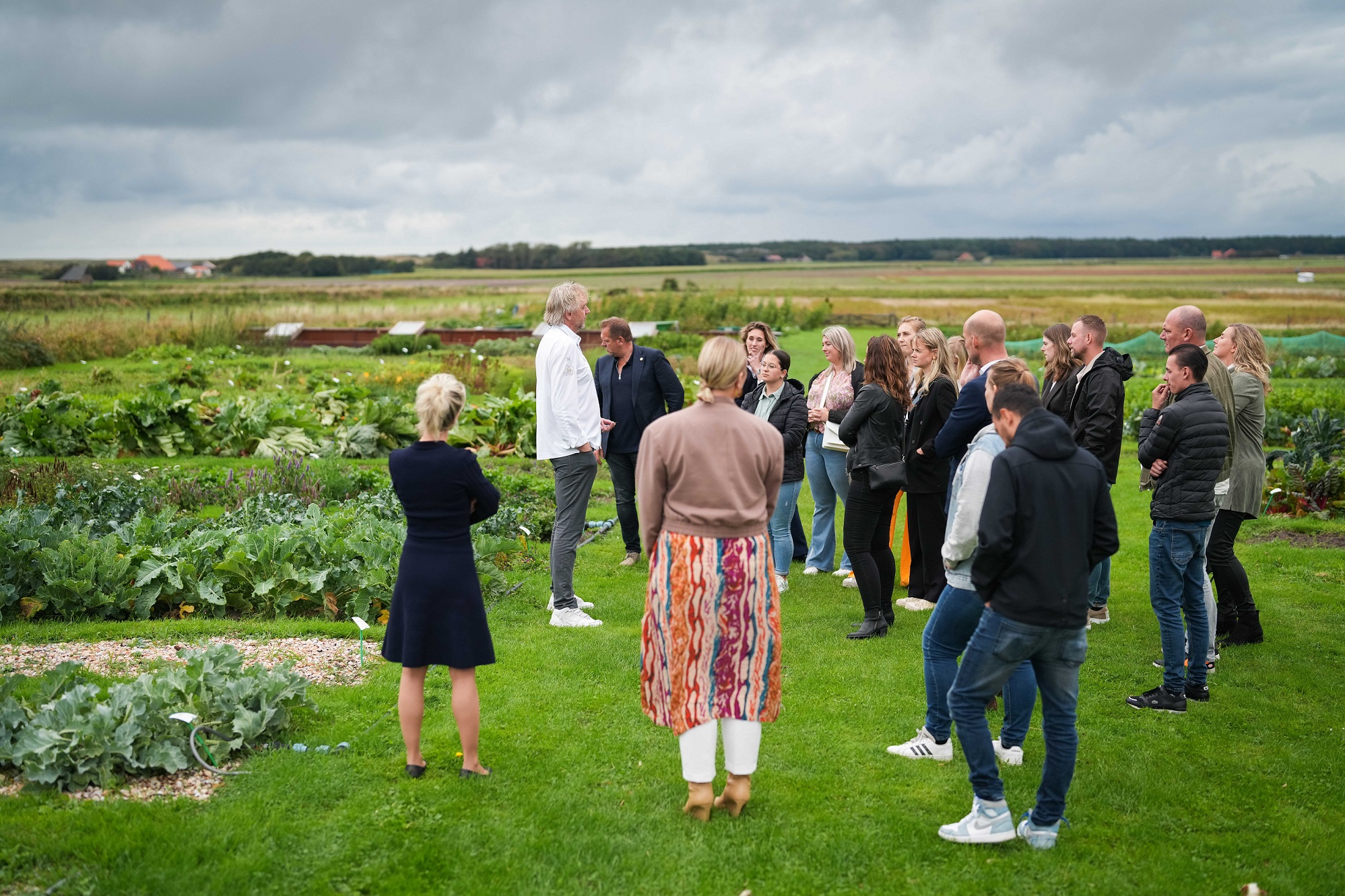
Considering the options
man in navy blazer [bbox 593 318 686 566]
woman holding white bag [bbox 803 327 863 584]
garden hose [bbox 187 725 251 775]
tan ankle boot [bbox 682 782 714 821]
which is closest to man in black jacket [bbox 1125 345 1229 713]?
woman holding white bag [bbox 803 327 863 584]

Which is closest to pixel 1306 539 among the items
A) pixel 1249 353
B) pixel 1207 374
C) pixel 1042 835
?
pixel 1249 353

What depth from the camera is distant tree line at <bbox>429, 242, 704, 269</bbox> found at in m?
121

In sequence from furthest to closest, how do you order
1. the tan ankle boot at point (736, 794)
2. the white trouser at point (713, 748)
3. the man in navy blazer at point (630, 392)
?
the man in navy blazer at point (630, 392) → the tan ankle boot at point (736, 794) → the white trouser at point (713, 748)

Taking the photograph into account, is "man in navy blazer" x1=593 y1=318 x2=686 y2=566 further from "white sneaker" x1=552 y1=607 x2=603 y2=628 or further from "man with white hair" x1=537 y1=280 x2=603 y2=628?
"white sneaker" x1=552 y1=607 x2=603 y2=628

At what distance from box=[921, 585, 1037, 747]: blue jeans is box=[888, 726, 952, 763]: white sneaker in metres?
0.04

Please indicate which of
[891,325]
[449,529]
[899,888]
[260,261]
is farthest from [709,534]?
[260,261]

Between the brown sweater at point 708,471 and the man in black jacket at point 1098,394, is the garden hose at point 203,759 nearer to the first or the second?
the brown sweater at point 708,471

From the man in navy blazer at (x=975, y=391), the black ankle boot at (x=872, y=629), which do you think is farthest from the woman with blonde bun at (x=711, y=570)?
the black ankle boot at (x=872, y=629)

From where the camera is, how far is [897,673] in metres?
5.87

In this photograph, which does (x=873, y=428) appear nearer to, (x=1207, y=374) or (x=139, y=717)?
(x=1207, y=374)

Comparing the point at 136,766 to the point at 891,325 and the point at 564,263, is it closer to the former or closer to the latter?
the point at 891,325

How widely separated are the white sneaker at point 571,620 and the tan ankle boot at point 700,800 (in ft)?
8.89

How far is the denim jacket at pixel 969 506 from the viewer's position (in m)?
3.96

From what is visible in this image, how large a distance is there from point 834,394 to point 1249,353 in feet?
9.44
